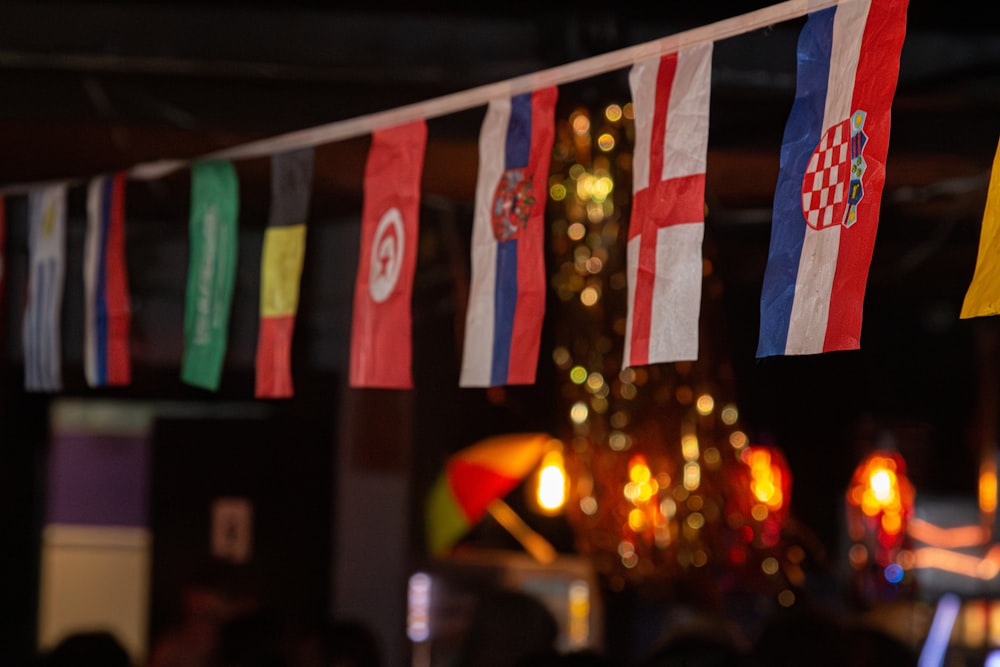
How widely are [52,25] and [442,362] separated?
10.9 ft

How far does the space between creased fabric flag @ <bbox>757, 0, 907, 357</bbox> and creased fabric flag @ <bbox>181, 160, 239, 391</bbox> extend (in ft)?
6.97

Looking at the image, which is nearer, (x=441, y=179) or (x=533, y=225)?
(x=533, y=225)

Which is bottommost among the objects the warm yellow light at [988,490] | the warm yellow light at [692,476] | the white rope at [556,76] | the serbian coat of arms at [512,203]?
the warm yellow light at [988,490]

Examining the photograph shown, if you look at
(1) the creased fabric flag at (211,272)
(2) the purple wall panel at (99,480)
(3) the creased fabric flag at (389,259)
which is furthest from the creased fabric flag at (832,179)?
(2) the purple wall panel at (99,480)

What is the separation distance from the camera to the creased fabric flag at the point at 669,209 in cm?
309

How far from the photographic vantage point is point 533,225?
355 centimetres

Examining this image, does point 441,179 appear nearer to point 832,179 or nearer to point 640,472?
point 640,472

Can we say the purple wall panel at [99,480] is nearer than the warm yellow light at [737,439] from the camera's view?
No

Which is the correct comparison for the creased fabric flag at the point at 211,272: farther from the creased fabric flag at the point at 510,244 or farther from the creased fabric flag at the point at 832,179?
the creased fabric flag at the point at 832,179

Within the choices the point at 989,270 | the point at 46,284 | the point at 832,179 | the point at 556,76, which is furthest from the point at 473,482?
the point at 989,270

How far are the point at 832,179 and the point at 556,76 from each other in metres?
0.95

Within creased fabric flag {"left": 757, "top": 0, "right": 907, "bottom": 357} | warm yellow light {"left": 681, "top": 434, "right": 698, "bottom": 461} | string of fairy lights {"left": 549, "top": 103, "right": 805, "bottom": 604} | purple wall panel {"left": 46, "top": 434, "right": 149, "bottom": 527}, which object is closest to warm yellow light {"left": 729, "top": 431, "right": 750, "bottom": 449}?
string of fairy lights {"left": 549, "top": 103, "right": 805, "bottom": 604}

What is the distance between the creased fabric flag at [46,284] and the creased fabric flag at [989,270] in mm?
3518

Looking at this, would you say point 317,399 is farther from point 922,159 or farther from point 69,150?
point 922,159
